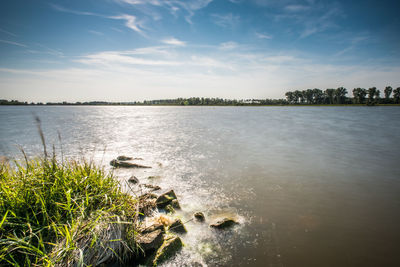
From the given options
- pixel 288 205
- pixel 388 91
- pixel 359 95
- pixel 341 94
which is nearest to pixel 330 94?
pixel 341 94

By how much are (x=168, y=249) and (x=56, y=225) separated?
2.63m

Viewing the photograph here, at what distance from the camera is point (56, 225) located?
3.55 metres

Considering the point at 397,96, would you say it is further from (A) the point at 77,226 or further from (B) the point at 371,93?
(A) the point at 77,226

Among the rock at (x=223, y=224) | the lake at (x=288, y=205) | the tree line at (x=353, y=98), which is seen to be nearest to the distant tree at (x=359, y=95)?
the tree line at (x=353, y=98)

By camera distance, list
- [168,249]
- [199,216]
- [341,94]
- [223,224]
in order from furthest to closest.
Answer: [341,94] → [199,216] → [223,224] → [168,249]

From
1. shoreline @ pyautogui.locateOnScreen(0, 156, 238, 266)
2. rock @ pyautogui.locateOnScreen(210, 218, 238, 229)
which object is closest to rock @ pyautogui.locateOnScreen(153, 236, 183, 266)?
shoreline @ pyautogui.locateOnScreen(0, 156, 238, 266)

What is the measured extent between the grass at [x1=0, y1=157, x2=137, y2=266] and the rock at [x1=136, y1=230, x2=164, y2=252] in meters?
0.35

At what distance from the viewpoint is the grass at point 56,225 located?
3109 mm

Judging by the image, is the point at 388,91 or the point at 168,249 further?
the point at 388,91

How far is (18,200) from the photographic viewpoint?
3.63m

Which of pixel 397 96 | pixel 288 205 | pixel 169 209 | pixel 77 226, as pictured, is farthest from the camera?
pixel 397 96

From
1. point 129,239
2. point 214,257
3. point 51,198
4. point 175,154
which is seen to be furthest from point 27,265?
point 175,154

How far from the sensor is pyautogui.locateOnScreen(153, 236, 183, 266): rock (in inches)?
178

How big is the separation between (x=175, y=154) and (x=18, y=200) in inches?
491
